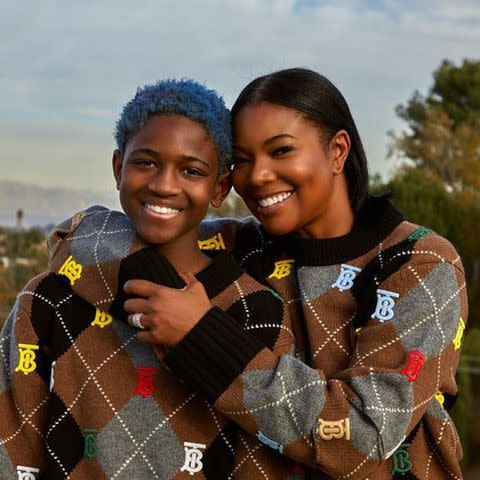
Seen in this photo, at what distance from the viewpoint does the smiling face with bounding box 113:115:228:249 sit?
2.30m

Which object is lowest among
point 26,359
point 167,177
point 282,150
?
point 26,359

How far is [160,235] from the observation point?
2.34m

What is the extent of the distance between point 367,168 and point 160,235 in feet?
2.26

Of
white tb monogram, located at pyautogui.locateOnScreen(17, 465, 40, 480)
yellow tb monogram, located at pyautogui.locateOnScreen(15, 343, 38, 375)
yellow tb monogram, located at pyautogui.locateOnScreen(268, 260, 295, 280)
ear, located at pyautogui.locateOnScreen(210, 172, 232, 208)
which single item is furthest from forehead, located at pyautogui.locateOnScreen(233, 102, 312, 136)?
white tb monogram, located at pyautogui.locateOnScreen(17, 465, 40, 480)

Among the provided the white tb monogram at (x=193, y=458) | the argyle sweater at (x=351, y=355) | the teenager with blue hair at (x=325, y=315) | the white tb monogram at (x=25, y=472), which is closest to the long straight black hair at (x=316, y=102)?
the teenager with blue hair at (x=325, y=315)

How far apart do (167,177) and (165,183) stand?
0.05 feet

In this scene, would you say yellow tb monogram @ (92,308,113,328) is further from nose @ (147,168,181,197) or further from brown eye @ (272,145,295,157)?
brown eye @ (272,145,295,157)

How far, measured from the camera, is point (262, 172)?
2.46 m

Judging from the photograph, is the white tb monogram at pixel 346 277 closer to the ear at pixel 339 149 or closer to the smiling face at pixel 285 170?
the smiling face at pixel 285 170

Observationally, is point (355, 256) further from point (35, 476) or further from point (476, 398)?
point (476, 398)

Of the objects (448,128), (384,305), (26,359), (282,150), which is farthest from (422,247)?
(448,128)

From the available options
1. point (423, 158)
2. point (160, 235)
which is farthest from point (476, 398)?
point (423, 158)

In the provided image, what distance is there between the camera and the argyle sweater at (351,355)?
214 centimetres

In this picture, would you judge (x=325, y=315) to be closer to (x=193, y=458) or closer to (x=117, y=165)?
(x=193, y=458)
